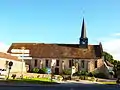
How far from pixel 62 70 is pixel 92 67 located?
23.4 ft

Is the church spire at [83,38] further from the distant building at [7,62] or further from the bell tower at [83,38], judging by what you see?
the distant building at [7,62]

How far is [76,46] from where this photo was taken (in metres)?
79.7

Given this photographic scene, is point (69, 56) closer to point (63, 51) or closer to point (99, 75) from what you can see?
point (63, 51)

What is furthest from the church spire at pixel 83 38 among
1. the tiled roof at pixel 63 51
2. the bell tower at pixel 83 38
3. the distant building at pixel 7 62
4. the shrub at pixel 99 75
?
the distant building at pixel 7 62

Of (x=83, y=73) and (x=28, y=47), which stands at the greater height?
(x=28, y=47)

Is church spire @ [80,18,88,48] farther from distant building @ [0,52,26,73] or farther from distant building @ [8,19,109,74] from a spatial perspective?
distant building @ [0,52,26,73]

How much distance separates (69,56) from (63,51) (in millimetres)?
2375

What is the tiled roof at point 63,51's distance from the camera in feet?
250

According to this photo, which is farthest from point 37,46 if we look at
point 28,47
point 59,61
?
point 59,61

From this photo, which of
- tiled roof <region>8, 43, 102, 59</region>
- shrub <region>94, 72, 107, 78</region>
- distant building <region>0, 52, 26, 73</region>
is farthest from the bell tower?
distant building <region>0, 52, 26, 73</region>

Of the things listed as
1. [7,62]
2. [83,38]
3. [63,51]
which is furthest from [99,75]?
[7,62]

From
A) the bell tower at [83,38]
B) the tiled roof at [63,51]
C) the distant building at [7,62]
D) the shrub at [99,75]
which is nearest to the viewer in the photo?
the distant building at [7,62]

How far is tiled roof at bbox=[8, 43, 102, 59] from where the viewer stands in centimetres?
7625

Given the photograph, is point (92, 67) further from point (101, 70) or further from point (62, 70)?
point (62, 70)
